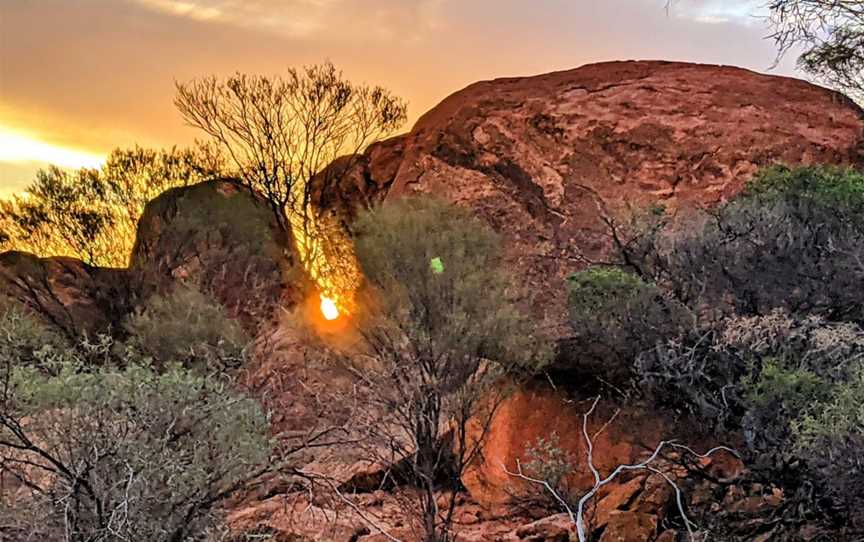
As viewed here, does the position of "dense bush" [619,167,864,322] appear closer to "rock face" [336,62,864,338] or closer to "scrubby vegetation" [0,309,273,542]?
"rock face" [336,62,864,338]

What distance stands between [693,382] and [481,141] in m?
5.52

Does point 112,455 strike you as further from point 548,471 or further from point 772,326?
point 772,326

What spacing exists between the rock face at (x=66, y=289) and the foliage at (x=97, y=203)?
239 mm

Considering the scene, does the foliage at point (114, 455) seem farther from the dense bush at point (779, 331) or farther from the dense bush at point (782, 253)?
the dense bush at point (782, 253)

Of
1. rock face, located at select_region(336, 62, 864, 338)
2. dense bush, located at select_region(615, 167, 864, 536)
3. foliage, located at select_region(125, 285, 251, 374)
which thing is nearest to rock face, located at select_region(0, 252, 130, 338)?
foliage, located at select_region(125, 285, 251, 374)

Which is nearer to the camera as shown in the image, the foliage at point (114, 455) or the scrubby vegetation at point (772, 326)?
the foliage at point (114, 455)

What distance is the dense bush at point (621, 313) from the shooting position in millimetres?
7176

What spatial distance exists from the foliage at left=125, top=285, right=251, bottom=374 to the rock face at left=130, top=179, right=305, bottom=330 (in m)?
1.16

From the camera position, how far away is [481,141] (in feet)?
37.3

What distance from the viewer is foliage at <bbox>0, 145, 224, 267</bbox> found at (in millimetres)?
16906

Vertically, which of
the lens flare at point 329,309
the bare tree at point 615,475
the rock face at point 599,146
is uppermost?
the rock face at point 599,146

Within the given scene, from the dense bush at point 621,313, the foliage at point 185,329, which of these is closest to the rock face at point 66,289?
the foliage at point 185,329

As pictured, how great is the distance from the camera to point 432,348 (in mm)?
8055

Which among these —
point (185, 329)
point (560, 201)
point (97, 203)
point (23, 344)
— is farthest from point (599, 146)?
point (97, 203)
